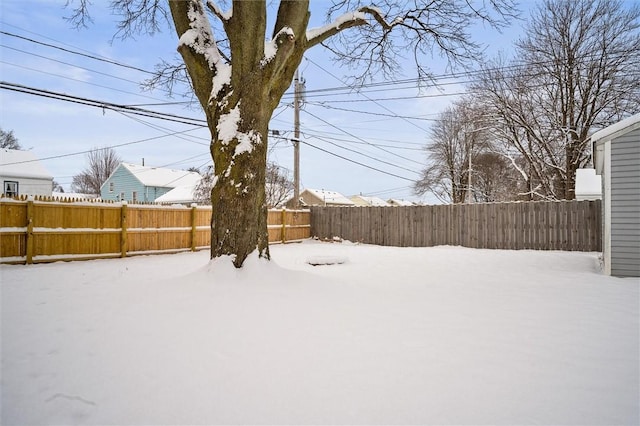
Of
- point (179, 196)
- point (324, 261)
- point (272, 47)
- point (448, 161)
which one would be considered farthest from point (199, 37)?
point (448, 161)

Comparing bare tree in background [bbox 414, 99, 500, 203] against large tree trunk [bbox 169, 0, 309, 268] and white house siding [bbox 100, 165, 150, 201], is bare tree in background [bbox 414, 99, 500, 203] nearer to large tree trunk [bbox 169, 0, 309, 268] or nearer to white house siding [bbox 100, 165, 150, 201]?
white house siding [bbox 100, 165, 150, 201]

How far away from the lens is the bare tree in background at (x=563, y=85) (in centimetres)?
1409

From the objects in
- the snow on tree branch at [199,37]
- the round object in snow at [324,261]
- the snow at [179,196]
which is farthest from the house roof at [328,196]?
the snow on tree branch at [199,37]

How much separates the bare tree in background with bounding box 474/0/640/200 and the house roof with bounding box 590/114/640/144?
1030cm

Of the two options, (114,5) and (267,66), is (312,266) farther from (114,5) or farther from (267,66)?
(114,5)

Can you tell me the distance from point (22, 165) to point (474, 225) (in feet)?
81.8

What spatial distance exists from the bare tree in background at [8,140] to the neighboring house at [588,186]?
38.1m

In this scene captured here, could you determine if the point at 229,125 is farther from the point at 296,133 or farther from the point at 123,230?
the point at 296,133

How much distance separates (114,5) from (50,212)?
183 inches

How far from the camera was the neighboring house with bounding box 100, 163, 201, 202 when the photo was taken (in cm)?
2780

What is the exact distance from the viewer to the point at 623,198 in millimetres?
6254

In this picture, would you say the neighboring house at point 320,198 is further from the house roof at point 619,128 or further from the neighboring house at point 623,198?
the neighboring house at point 623,198

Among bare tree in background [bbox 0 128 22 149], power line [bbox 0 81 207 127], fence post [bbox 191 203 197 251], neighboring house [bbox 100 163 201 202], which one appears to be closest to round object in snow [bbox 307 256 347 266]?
fence post [bbox 191 203 197 251]

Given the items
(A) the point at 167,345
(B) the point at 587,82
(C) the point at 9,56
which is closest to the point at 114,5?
A: (C) the point at 9,56
